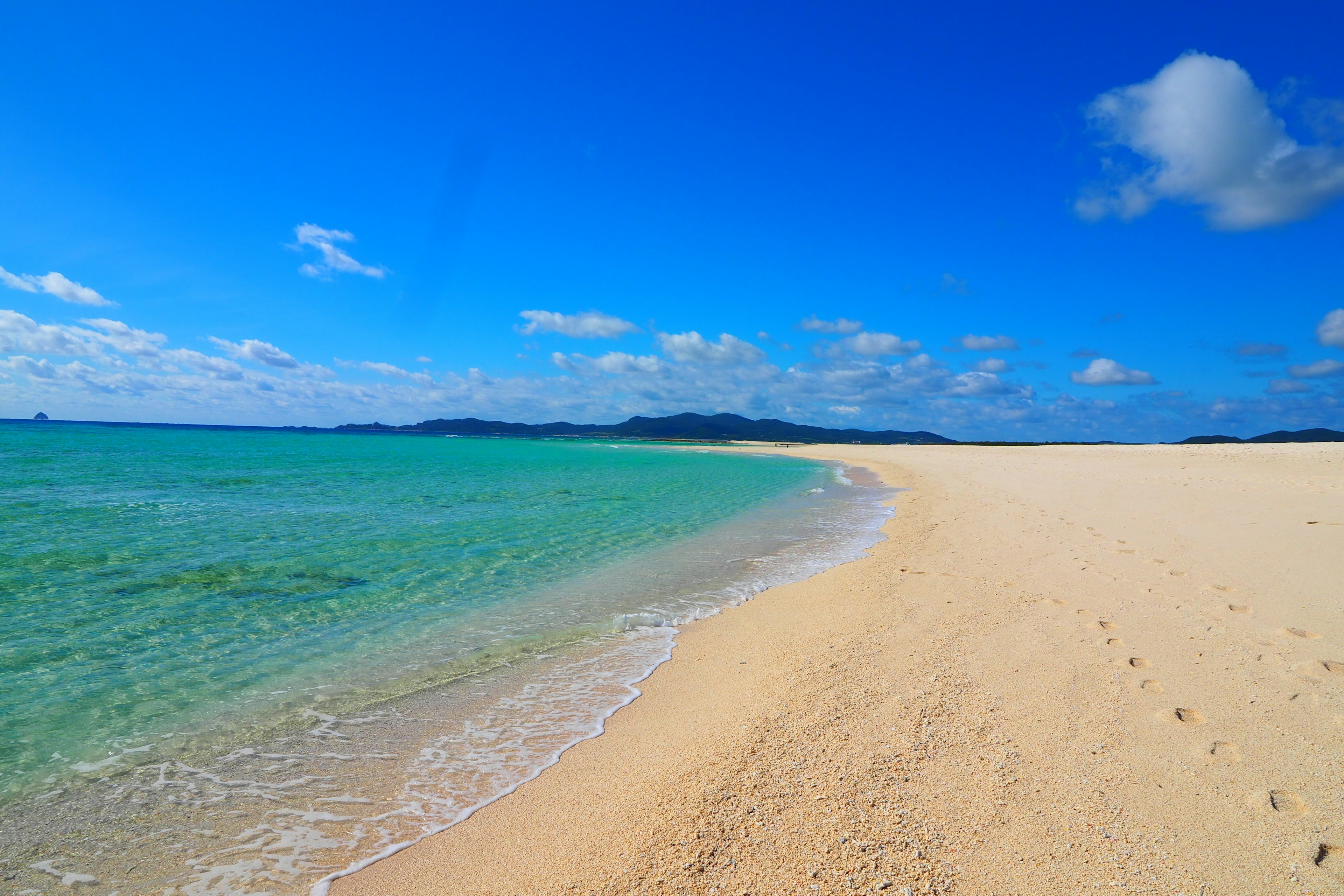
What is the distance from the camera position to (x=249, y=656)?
271 inches

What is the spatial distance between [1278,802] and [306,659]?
8.34 meters

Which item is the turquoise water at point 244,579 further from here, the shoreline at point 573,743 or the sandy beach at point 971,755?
the sandy beach at point 971,755

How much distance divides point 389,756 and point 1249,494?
1951 centimetres

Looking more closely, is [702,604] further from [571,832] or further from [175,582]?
[175,582]

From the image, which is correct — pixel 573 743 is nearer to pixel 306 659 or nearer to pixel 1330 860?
pixel 306 659

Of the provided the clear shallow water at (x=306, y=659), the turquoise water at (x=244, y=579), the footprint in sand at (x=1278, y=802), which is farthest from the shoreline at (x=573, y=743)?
the footprint in sand at (x=1278, y=802)

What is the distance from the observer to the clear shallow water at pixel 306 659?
3.86 meters

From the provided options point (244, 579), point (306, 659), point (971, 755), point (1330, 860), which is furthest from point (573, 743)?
point (244, 579)

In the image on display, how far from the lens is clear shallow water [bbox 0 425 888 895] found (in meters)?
3.86

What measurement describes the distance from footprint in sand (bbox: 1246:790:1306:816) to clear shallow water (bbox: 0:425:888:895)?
14.1 ft

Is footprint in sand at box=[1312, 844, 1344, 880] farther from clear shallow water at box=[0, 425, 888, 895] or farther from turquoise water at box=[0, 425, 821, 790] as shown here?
turquoise water at box=[0, 425, 821, 790]

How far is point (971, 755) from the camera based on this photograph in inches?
157

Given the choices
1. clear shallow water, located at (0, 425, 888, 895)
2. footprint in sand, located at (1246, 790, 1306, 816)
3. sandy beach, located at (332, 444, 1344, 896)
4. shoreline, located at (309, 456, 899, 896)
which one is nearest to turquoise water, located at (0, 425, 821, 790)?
clear shallow water, located at (0, 425, 888, 895)

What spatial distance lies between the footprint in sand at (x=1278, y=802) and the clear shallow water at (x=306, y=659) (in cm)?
430
